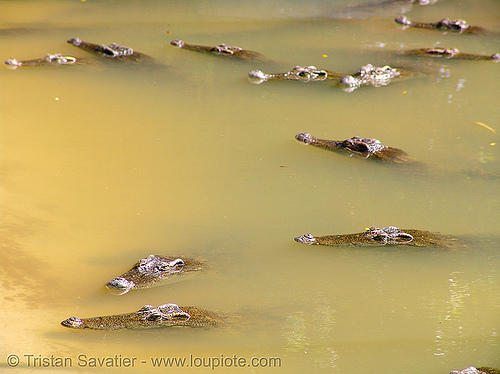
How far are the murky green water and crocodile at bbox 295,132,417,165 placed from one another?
131mm

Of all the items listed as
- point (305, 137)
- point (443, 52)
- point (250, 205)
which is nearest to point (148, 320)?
point (250, 205)

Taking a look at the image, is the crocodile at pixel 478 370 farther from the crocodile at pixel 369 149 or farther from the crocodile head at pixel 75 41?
the crocodile head at pixel 75 41

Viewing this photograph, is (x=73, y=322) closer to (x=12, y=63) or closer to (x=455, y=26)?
(x=12, y=63)

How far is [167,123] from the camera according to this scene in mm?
5883

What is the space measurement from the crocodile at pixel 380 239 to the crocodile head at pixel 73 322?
1.66 metres

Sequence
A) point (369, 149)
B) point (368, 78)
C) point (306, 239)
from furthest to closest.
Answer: point (368, 78) → point (369, 149) → point (306, 239)

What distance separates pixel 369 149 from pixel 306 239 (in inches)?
64.1

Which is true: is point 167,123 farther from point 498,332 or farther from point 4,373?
point 498,332

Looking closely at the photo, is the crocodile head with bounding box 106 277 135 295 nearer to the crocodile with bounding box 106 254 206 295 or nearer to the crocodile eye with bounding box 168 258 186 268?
the crocodile with bounding box 106 254 206 295

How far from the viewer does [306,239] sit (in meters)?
4.05

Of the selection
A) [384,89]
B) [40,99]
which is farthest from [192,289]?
[384,89]

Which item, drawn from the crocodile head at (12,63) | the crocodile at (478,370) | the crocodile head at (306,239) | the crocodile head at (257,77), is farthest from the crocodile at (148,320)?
the crocodile head at (12,63)

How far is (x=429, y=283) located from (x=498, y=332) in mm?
570

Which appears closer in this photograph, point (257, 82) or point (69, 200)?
point (69, 200)
